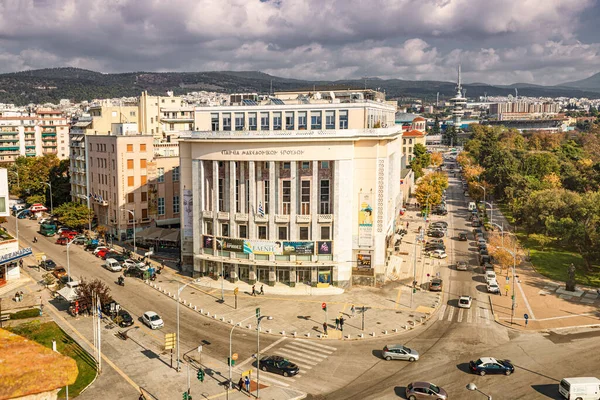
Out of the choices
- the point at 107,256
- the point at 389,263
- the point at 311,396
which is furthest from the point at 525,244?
the point at 107,256

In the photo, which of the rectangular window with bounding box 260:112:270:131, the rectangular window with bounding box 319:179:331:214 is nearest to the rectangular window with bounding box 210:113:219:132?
the rectangular window with bounding box 260:112:270:131

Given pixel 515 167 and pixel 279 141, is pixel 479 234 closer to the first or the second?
pixel 515 167

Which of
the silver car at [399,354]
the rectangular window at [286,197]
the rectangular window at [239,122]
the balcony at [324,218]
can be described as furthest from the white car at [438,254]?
the silver car at [399,354]

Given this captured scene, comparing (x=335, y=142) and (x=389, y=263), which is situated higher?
(x=335, y=142)

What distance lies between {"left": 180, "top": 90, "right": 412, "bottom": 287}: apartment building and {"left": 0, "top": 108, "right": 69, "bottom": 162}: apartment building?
422 feet

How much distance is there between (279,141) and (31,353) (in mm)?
46532

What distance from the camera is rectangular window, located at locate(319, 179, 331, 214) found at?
7244 centimetres

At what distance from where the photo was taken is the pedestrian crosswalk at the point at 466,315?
62.1 metres

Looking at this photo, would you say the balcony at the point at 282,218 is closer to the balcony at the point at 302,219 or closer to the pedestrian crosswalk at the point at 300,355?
the balcony at the point at 302,219

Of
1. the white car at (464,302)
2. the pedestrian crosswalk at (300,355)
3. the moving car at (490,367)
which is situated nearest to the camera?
the pedestrian crosswalk at (300,355)

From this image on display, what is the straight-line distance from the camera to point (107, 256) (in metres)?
88.0

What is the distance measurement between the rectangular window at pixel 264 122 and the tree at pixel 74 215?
46.4 meters

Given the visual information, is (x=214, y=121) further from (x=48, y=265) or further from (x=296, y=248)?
(x=48, y=265)

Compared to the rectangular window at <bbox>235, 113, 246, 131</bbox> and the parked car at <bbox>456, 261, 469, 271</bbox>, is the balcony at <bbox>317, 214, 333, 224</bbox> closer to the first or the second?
the rectangular window at <bbox>235, 113, 246, 131</bbox>
